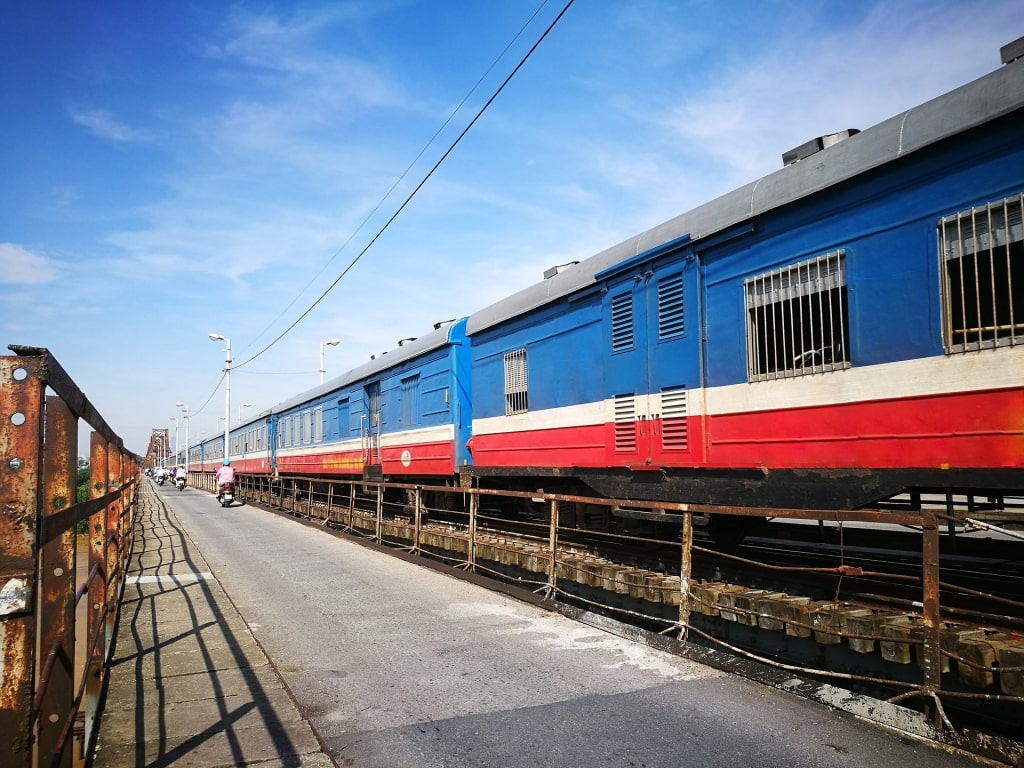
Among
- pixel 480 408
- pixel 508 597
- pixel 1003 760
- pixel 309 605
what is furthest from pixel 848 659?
pixel 480 408

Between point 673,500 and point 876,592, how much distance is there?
→ 6.88ft

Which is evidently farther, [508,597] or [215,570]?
[215,570]

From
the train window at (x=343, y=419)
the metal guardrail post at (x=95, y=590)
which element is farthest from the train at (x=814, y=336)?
the train window at (x=343, y=419)

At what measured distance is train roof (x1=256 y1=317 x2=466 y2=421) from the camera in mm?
13383

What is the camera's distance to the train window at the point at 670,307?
793 centimetres

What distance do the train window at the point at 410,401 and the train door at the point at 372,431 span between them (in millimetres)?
1675

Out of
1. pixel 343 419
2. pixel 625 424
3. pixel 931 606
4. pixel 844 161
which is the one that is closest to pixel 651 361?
pixel 625 424

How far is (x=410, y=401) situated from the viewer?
15.4 meters

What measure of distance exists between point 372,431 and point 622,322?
10288 millimetres

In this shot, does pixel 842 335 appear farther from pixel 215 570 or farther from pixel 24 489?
pixel 215 570

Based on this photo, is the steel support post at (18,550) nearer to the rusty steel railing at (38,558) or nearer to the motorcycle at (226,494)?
the rusty steel railing at (38,558)

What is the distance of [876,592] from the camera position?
21.5 ft

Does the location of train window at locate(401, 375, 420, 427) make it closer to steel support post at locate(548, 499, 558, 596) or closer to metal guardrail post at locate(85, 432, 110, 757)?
steel support post at locate(548, 499, 558, 596)

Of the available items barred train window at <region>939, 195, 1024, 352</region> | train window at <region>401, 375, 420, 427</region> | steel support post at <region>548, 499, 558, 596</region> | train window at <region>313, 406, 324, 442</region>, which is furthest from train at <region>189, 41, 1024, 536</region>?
train window at <region>313, 406, 324, 442</region>
